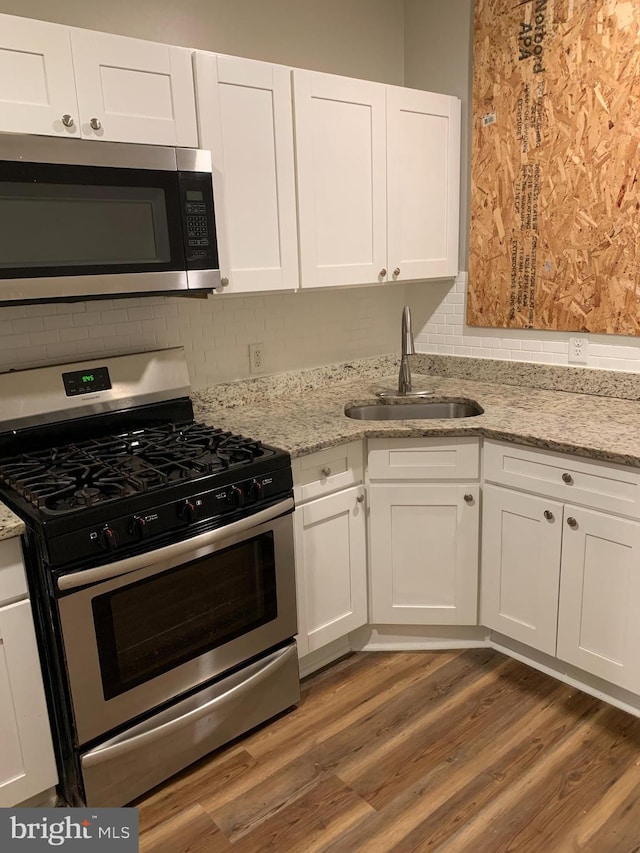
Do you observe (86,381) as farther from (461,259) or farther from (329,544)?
(461,259)

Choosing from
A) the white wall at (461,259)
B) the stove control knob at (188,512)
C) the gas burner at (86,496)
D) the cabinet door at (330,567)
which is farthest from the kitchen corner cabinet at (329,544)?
the white wall at (461,259)

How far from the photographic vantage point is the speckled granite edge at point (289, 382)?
9.01ft

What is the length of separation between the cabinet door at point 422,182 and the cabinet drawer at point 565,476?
0.97 metres

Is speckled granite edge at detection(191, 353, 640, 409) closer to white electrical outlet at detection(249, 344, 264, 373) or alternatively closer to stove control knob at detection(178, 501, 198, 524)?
white electrical outlet at detection(249, 344, 264, 373)

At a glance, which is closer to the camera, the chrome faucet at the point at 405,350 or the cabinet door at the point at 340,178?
the cabinet door at the point at 340,178

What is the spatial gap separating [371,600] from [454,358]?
1261 millimetres

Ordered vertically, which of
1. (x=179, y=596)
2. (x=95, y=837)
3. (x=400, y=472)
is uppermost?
(x=400, y=472)

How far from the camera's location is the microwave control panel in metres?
2.13

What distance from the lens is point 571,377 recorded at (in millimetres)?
2809

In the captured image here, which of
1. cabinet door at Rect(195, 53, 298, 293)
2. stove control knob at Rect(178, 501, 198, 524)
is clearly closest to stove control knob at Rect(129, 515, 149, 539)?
stove control knob at Rect(178, 501, 198, 524)

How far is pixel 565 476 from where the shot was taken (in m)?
2.20

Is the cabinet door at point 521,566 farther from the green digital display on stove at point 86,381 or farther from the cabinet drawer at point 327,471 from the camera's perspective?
the green digital display on stove at point 86,381

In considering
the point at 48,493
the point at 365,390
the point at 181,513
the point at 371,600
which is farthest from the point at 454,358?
the point at 48,493

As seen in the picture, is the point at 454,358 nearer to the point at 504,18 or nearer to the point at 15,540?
the point at 504,18
